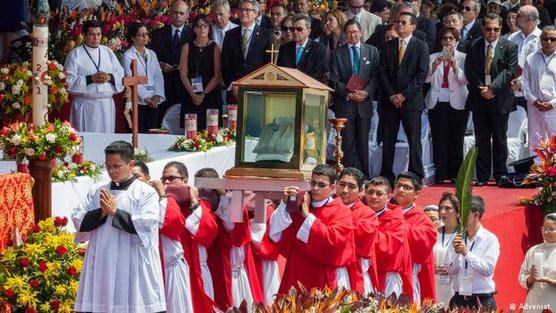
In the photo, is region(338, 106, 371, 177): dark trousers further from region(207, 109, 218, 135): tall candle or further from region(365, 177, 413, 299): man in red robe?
region(365, 177, 413, 299): man in red robe

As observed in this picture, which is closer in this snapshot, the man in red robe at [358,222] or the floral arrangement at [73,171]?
the man in red robe at [358,222]

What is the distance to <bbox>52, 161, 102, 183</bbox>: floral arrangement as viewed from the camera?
14302 mm

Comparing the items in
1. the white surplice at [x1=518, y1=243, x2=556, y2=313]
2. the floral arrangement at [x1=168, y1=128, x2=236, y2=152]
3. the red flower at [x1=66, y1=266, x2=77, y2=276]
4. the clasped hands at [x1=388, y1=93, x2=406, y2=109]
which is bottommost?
the white surplice at [x1=518, y1=243, x2=556, y2=313]

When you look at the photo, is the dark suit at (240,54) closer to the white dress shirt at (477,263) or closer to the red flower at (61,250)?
the white dress shirt at (477,263)

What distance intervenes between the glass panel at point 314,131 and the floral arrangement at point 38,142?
2.11 meters

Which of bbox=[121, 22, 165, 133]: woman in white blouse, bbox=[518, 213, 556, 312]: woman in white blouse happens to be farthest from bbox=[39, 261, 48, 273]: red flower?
bbox=[121, 22, 165, 133]: woman in white blouse

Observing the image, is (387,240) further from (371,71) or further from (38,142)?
(371,71)

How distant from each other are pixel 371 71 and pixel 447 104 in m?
1.24

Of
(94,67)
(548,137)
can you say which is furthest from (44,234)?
(548,137)

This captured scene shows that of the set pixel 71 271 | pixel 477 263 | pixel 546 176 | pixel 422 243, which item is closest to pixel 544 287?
pixel 477 263

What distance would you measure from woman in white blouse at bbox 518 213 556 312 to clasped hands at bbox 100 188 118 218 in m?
5.20

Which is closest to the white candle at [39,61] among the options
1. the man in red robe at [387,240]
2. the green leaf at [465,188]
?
the man in red robe at [387,240]

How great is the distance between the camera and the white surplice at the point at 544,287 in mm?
15883

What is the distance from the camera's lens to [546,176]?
1838 centimetres
